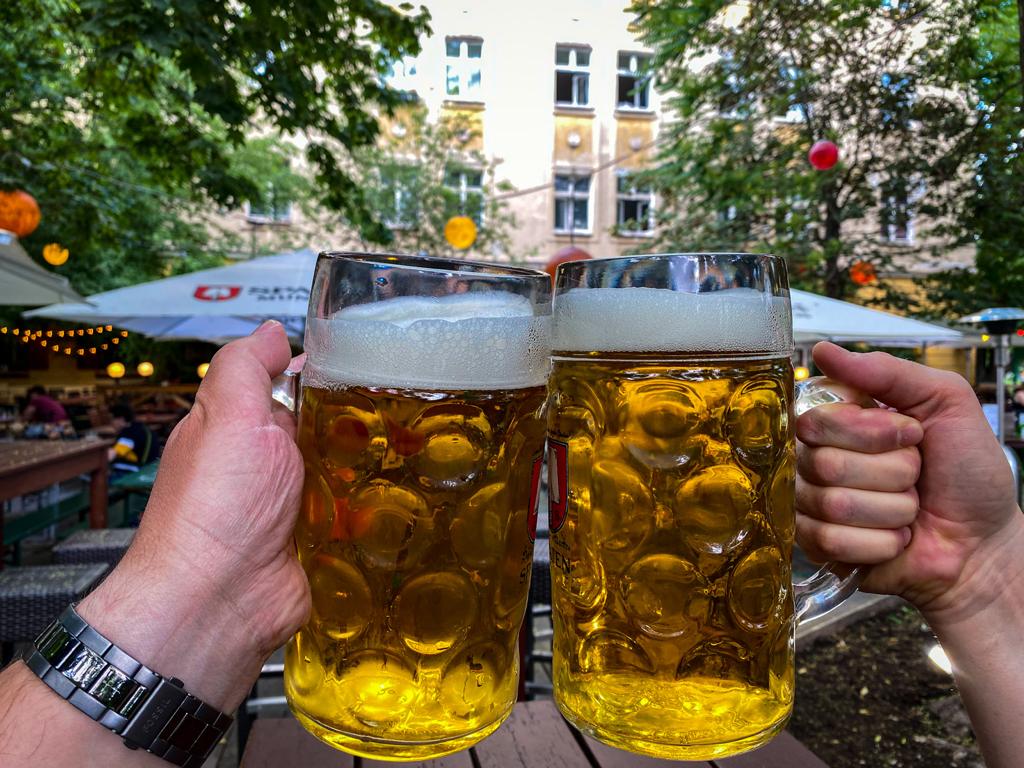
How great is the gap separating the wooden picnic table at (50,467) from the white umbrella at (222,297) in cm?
111

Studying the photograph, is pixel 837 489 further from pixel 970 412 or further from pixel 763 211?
pixel 763 211

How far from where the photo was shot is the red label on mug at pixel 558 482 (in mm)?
750

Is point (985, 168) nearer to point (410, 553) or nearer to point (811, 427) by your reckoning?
point (811, 427)

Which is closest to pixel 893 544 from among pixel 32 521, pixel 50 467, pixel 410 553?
pixel 410 553

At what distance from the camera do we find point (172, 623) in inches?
24.6

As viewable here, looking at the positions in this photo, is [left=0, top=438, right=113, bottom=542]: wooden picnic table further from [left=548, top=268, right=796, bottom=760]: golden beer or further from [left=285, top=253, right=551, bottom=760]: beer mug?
[left=548, top=268, right=796, bottom=760]: golden beer

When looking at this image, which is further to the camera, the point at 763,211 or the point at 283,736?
the point at 763,211

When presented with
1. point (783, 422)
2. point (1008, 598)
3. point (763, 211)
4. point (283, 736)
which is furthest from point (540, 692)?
point (763, 211)

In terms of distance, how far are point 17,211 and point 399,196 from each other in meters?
9.77

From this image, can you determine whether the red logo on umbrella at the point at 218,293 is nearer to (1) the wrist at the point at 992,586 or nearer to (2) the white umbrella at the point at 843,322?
(2) the white umbrella at the point at 843,322

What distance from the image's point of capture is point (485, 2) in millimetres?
9234

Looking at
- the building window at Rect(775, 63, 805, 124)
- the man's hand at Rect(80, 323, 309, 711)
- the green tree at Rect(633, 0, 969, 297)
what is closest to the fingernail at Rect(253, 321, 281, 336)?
the man's hand at Rect(80, 323, 309, 711)

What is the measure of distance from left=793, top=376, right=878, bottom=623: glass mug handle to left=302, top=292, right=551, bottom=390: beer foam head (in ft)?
Result: 1.18

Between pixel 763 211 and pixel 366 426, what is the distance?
9.09m
